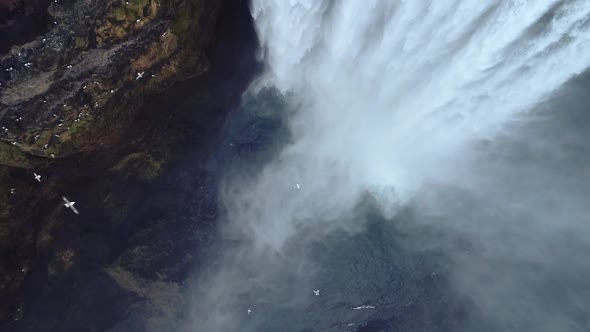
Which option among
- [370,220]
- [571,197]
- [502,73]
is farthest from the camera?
[370,220]

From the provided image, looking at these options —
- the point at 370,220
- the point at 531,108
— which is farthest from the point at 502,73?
the point at 370,220

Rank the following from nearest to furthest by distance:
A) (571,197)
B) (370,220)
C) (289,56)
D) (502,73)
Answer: (502,73), (571,197), (289,56), (370,220)

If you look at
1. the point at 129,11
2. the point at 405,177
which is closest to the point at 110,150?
the point at 129,11

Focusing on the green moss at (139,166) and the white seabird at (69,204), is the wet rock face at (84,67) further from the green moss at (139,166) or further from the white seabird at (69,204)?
the white seabird at (69,204)

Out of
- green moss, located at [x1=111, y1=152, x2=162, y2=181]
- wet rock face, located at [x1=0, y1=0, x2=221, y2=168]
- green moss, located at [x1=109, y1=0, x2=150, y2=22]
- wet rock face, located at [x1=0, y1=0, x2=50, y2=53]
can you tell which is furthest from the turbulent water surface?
wet rock face, located at [x1=0, y1=0, x2=50, y2=53]

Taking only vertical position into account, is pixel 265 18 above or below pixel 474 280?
above

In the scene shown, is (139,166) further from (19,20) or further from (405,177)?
A: (405,177)

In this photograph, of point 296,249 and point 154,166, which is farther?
point 296,249

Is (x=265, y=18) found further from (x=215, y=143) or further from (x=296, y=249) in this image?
(x=296, y=249)
